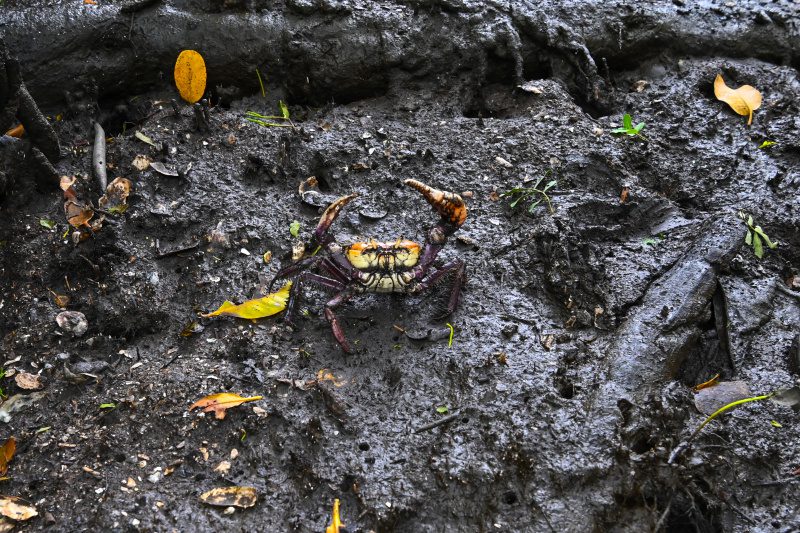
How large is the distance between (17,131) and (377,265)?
8.61 feet

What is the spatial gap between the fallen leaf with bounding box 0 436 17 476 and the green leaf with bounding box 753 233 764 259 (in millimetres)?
4319

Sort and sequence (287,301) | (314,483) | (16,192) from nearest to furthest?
(314,483) < (287,301) < (16,192)

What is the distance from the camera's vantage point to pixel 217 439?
360cm

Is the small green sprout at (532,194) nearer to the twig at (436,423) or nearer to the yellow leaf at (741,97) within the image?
the twig at (436,423)

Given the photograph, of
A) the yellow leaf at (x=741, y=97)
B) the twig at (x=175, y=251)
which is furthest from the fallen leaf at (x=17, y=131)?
the yellow leaf at (x=741, y=97)

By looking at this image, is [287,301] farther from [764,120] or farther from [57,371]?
[764,120]

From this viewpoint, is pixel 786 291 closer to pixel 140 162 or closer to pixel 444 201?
pixel 444 201

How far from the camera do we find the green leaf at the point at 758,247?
4.54 m

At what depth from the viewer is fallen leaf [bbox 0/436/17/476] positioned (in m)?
3.52

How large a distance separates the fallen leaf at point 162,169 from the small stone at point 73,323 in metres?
1.06

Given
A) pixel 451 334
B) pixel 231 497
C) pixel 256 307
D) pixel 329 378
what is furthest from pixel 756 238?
pixel 231 497

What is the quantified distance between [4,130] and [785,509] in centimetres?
466

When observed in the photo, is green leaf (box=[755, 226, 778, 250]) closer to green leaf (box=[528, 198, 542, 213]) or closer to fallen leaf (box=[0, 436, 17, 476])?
green leaf (box=[528, 198, 542, 213])

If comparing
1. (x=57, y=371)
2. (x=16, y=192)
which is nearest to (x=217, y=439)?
(x=57, y=371)
